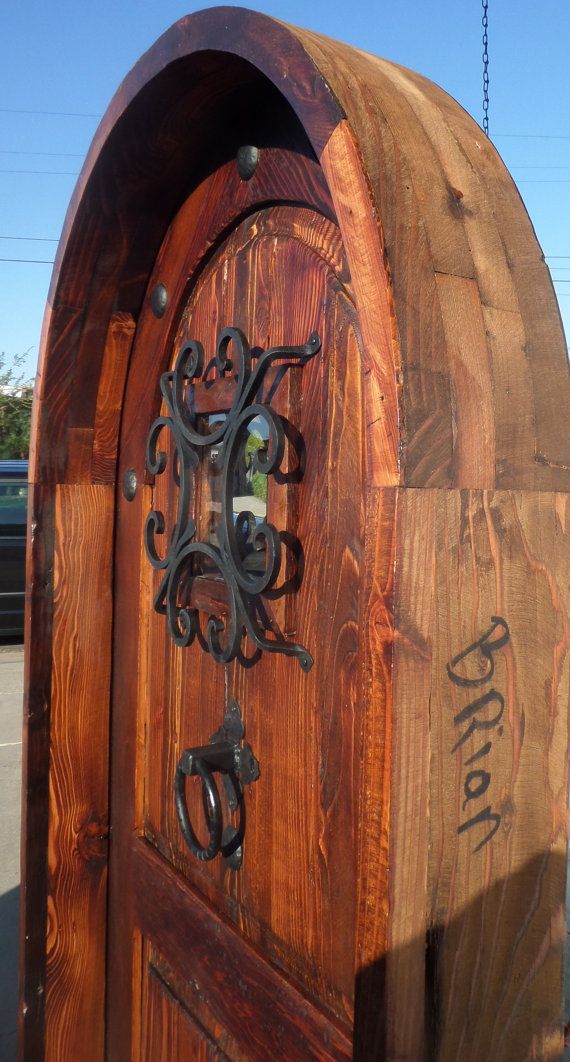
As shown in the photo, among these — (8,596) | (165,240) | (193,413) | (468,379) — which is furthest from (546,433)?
(8,596)

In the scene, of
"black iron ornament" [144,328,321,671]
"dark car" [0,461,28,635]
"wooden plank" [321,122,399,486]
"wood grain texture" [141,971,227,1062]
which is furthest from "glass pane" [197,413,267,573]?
"dark car" [0,461,28,635]

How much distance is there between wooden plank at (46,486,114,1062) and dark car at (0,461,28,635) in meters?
5.97

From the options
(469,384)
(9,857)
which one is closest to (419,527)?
(469,384)

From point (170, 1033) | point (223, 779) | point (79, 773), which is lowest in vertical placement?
point (170, 1033)

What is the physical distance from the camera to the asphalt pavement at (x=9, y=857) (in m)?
2.19

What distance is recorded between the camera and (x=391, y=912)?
72 cm

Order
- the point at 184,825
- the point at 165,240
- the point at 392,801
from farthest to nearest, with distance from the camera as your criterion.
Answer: the point at 165,240 → the point at 184,825 → the point at 392,801

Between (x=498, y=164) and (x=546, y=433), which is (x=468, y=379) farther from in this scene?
(x=498, y=164)

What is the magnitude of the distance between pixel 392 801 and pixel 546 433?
0.39 meters

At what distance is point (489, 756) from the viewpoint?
2.61 ft

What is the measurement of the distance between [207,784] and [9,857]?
2.26 m

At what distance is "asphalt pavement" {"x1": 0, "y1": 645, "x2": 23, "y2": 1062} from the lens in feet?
7.19
